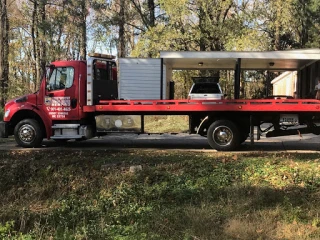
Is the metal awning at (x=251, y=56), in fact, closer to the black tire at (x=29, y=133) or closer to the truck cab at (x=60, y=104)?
the truck cab at (x=60, y=104)

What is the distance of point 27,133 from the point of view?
464 inches

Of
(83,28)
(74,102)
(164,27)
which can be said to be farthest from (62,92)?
(83,28)

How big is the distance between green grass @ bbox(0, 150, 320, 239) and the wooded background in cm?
1600

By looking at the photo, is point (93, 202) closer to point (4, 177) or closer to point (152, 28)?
point (4, 177)

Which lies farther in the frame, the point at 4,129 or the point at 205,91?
the point at 205,91

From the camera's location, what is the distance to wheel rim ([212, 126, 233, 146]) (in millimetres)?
11008

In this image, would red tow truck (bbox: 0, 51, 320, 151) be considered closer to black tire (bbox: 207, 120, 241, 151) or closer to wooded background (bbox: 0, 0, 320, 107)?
black tire (bbox: 207, 120, 241, 151)

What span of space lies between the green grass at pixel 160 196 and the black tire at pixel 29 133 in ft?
4.91

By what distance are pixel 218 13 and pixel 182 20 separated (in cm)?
252

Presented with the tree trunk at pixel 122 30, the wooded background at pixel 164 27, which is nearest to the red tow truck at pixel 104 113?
the wooded background at pixel 164 27

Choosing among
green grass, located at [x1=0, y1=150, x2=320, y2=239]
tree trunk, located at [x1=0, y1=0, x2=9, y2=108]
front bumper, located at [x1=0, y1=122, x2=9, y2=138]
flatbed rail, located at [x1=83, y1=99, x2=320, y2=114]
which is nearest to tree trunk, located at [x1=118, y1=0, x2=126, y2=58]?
tree trunk, located at [x1=0, y1=0, x2=9, y2=108]

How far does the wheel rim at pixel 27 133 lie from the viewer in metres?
11.8

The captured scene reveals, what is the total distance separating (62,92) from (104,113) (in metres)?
1.46

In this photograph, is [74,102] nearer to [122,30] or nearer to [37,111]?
[37,111]
